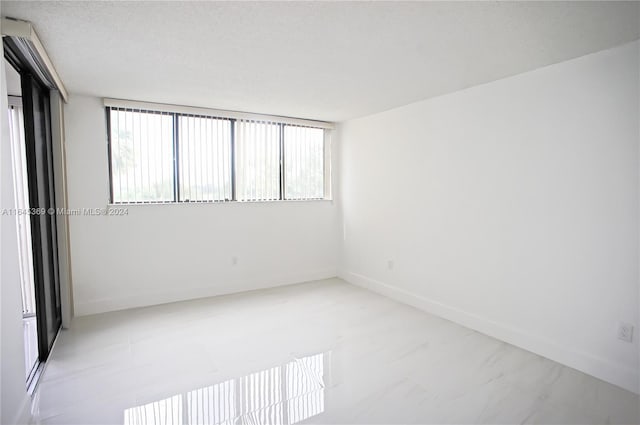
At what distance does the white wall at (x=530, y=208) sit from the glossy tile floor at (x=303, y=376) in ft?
1.01

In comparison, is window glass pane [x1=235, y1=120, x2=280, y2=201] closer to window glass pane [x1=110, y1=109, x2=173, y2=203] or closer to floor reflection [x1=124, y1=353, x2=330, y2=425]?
window glass pane [x1=110, y1=109, x2=173, y2=203]

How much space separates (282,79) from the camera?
308 cm

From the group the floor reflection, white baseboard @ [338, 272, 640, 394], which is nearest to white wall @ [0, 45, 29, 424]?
the floor reflection

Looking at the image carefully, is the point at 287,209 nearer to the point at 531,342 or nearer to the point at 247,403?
the point at 247,403

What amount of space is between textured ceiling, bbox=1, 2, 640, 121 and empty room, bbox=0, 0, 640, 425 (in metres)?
0.02

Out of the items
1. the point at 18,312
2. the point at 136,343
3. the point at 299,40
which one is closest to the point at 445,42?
the point at 299,40

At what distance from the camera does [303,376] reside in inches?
101

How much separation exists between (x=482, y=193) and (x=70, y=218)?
4276 mm

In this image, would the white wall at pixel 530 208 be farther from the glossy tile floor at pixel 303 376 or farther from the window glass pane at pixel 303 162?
the window glass pane at pixel 303 162

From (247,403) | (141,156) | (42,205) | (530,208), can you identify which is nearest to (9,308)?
(42,205)

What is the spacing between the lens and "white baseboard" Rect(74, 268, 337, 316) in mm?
3824

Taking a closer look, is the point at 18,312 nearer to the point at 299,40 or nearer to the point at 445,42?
the point at 299,40

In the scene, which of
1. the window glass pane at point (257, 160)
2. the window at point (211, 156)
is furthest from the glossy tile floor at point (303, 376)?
the window glass pane at point (257, 160)

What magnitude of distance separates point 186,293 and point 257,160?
77.3 inches
